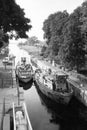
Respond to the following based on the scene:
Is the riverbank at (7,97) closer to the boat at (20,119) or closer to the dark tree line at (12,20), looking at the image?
the boat at (20,119)

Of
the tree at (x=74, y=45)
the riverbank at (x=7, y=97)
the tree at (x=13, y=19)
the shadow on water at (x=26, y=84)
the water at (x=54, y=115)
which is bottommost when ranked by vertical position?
the water at (x=54, y=115)

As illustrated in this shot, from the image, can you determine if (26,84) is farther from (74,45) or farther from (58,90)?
(58,90)

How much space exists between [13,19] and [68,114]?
12.2 metres

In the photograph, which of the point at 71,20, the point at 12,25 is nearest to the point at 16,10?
the point at 12,25

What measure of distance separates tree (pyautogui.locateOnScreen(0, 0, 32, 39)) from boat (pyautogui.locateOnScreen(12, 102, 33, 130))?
414 inches

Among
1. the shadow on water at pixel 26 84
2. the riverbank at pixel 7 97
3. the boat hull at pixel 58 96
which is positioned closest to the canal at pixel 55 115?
the boat hull at pixel 58 96

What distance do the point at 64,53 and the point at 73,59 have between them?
55.2 inches

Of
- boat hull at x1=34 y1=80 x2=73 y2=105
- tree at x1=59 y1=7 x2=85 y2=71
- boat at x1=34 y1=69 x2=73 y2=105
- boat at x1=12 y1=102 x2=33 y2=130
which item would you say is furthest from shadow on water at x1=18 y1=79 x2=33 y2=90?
boat at x1=12 y1=102 x2=33 y2=130

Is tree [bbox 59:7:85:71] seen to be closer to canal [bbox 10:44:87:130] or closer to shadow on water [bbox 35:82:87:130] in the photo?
shadow on water [bbox 35:82:87:130]

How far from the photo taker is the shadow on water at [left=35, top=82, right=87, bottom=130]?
1485 centimetres

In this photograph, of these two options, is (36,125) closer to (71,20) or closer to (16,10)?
(16,10)

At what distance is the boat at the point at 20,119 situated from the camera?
10.8 m

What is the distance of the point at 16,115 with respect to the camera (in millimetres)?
12016

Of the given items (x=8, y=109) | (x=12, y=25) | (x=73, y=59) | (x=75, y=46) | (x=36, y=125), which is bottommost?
(x=36, y=125)
